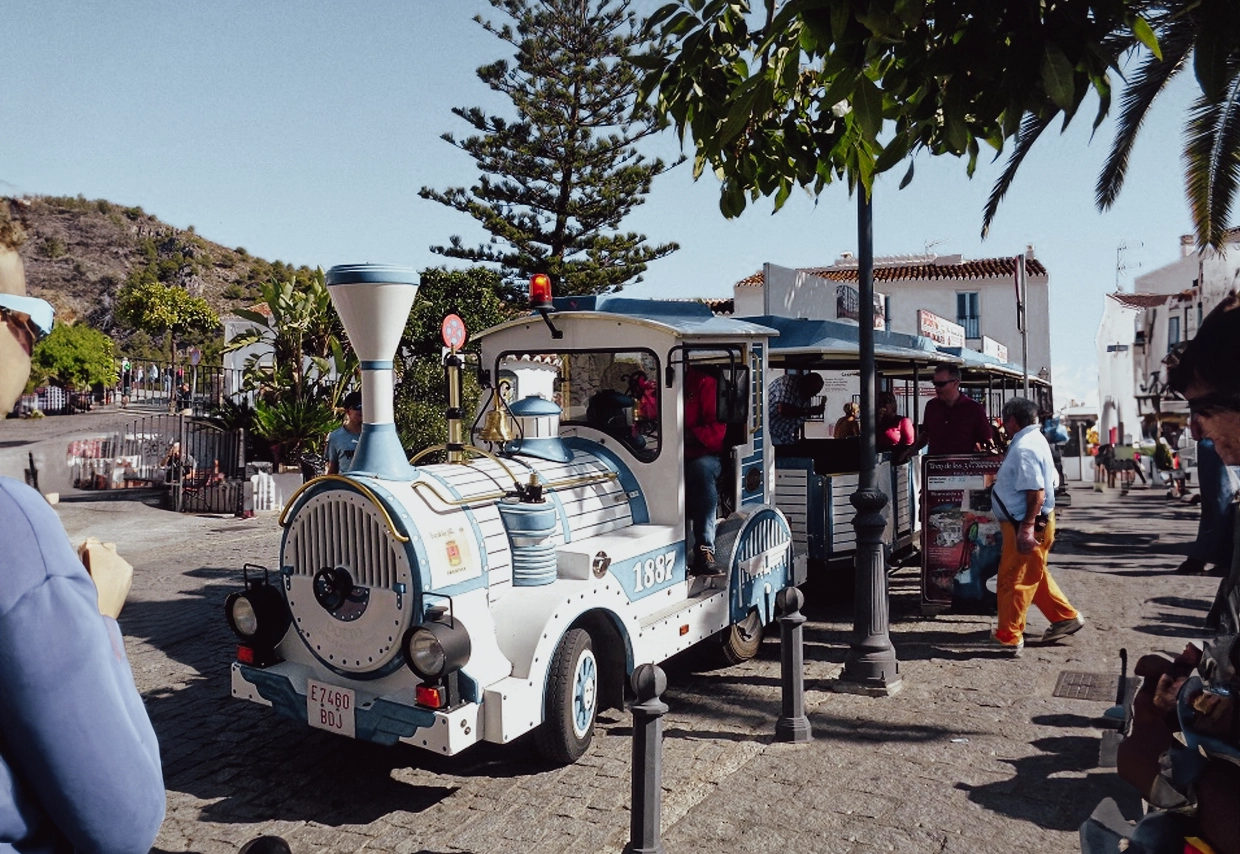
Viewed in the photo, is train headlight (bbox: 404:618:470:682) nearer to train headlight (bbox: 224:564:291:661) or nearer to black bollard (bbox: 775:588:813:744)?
train headlight (bbox: 224:564:291:661)

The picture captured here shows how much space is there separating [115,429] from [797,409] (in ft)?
52.1

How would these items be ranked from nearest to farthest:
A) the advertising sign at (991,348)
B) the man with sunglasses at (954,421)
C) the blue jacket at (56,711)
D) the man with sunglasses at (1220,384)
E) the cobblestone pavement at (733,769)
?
the blue jacket at (56,711), the man with sunglasses at (1220,384), the cobblestone pavement at (733,769), the man with sunglasses at (954,421), the advertising sign at (991,348)

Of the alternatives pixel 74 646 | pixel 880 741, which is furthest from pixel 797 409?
pixel 74 646

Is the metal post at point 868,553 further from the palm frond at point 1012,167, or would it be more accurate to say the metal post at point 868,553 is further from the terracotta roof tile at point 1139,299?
the terracotta roof tile at point 1139,299

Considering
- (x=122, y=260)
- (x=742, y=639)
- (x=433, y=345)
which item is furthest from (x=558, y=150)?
(x=122, y=260)

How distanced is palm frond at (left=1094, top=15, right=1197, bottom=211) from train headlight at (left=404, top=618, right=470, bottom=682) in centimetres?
699

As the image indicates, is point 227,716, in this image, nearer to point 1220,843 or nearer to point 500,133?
point 1220,843

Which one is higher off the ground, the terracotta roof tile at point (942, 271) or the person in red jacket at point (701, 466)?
the terracotta roof tile at point (942, 271)

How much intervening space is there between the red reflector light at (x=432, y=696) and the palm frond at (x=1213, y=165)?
901 centimetres

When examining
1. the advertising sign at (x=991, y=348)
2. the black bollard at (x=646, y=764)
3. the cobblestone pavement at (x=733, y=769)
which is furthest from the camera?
the advertising sign at (x=991, y=348)

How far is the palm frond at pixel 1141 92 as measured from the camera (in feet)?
27.5

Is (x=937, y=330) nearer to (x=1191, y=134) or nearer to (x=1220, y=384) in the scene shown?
(x=1191, y=134)

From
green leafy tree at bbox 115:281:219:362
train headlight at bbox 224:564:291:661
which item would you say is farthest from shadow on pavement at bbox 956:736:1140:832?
green leafy tree at bbox 115:281:219:362

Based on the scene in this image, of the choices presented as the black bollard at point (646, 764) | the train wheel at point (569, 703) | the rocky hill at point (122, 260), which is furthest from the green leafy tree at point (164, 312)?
the black bollard at point (646, 764)
